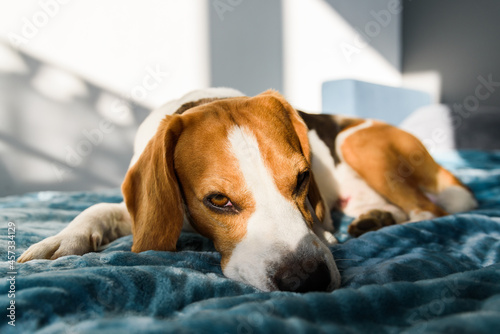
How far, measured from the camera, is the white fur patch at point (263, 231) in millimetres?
1299

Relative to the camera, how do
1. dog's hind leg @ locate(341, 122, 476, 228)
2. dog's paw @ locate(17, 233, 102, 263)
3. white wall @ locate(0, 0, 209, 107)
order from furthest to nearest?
white wall @ locate(0, 0, 209, 107) < dog's hind leg @ locate(341, 122, 476, 228) < dog's paw @ locate(17, 233, 102, 263)

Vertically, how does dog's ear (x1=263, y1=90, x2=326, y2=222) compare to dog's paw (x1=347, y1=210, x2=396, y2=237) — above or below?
above

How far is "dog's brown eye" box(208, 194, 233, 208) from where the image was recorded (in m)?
1.53

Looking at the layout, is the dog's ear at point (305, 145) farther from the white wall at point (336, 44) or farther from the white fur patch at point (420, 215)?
the white wall at point (336, 44)

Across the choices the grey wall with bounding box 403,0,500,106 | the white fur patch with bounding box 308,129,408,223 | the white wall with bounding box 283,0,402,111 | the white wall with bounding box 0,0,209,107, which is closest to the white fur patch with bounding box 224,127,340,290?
the white fur patch with bounding box 308,129,408,223

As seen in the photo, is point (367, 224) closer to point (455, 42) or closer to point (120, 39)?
point (120, 39)

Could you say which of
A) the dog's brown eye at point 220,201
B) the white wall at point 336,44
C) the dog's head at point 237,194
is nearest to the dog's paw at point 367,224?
the dog's head at point 237,194

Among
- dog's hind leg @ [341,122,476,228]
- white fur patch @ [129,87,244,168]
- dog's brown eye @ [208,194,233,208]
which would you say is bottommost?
dog's hind leg @ [341,122,476,228]

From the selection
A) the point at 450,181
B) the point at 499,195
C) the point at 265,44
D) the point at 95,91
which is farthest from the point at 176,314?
the point at 265,44

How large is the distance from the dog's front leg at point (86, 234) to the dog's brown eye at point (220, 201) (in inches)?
23.8

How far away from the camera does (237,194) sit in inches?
58.1

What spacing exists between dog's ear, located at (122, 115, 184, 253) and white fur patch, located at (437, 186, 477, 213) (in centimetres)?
185

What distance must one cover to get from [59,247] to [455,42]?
280 inches

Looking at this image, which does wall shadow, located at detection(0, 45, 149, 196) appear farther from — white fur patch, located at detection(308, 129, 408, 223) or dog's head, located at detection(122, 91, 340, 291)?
dog's head, located at detection(122, 91, 340, 291)
